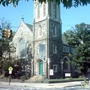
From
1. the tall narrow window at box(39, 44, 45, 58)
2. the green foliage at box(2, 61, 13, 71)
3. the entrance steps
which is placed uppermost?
the tall narrow window at box(39, 44, 45, 58)

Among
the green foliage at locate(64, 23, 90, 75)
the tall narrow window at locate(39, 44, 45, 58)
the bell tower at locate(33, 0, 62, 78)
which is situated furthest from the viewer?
the tall narrow window at locate(39, 44, 45, 58)

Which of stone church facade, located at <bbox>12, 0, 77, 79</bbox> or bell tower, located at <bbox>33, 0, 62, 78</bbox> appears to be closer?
bell tower, located at <bbox>33, 0, 62, 78</bbox>

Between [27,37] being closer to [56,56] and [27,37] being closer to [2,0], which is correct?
[56,56]

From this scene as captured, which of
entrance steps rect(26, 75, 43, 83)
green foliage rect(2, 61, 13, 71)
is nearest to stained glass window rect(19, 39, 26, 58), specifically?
green foliage rect(2, 61, 13, 71)

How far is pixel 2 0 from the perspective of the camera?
262 centimetres

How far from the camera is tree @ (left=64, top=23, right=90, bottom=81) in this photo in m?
35.3

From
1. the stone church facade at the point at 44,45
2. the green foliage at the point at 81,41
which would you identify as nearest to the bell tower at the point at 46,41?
the stone church facade at the point at 44,45

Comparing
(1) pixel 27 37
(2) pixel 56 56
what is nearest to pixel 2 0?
(2) pixel 56 56

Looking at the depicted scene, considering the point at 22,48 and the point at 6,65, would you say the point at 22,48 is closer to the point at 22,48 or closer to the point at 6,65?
the point at 22,48

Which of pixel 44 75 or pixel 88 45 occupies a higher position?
pixel 88 45

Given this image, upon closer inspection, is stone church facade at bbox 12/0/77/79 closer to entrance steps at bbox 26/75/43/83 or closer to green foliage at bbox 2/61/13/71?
entrance steps at bbox 26/75/43/83

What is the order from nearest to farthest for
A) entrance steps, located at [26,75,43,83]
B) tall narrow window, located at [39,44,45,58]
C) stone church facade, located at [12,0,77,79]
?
entrance steps, located at [26,75,43,83], stone church facade, located at [12,0,77,79], tall narrow window, located at [39,44,45,58]

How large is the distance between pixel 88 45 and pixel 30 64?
1411 cm

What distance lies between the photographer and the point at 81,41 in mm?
36750
